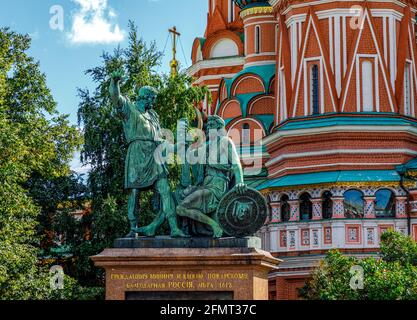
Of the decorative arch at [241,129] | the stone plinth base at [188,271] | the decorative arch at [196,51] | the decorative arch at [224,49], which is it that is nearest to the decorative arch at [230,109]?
the decorative arch at [241,129]

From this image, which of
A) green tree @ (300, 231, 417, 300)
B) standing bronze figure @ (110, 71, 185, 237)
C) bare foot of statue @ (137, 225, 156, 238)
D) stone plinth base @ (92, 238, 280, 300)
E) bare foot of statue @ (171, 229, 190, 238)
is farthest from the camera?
green tree @ (300, 231, 417, 300)

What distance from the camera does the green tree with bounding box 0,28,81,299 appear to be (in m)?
32.0

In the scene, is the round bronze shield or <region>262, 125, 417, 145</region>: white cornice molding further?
<region>262, 125, 417, 145</region>: white cornice molding

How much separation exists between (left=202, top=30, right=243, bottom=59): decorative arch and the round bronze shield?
32308mm

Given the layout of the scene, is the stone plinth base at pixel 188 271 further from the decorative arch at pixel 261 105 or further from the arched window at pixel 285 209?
the decorative arch at pixel 261 105

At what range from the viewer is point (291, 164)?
141 feet

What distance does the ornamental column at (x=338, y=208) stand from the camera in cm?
4081

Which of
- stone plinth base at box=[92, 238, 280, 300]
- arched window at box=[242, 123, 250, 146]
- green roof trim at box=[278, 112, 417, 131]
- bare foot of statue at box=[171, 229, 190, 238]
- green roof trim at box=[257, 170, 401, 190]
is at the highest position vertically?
arched window at box=[242, 123, 250, 146]

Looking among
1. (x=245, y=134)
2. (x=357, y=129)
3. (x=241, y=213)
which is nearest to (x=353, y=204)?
(x=357, y=129)

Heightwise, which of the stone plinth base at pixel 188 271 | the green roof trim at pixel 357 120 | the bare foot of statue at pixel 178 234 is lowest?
the stone plinth base at pixel 188 271

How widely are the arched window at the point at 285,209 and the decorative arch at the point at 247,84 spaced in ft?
25.8

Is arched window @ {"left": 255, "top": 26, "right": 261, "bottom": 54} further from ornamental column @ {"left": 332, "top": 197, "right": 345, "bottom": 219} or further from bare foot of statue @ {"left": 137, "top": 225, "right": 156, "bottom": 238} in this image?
bare foot of statue @ {"left": 137, "top": 225, "right": 156, "bottom": 238}

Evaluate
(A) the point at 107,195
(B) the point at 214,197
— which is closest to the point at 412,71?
(A) the point at 107,195

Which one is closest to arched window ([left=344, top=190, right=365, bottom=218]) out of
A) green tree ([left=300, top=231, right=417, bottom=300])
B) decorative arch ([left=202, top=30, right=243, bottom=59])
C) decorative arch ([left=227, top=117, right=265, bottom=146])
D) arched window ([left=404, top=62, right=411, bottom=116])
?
arched window ([left=404, top=62, right=411, bottom=116])
